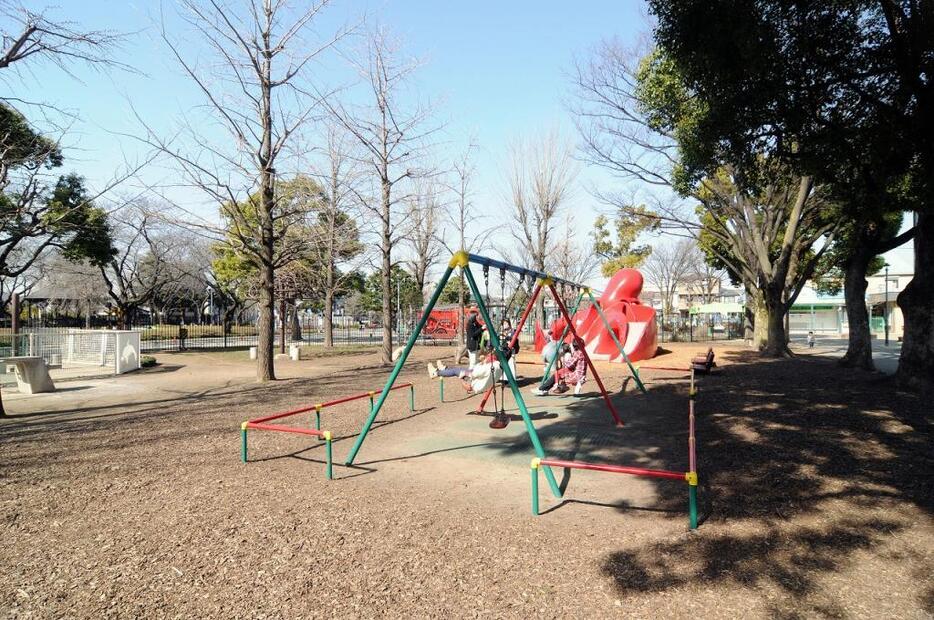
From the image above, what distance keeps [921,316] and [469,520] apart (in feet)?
32.8

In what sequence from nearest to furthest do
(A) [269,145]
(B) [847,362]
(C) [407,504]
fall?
1. (C) [407,504]
2. (A) [269,145]
3. (B) [847,362]

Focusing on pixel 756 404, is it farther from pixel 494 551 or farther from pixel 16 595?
pixel 16 595

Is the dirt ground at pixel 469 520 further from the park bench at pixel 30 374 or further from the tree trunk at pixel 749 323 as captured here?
the tree trunk at pixel 749 323

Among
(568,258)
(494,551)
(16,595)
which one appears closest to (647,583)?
(494,551)

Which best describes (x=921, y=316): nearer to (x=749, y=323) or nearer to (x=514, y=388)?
(x=514, y=388)

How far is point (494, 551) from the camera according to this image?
3766 mm

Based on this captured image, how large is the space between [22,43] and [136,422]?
20.9 feet

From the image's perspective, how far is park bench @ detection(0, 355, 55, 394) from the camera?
468 inches

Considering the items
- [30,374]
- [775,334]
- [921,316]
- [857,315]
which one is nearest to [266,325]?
[30,374]

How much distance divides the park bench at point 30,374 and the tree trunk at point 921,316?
60.1 ft

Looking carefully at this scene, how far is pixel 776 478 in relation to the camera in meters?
5.17

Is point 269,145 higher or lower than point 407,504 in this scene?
higher

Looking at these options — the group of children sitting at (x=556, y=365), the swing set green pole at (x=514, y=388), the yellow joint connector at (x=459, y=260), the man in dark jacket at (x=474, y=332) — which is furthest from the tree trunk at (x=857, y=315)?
the yellow joint connector at (x=459, y=260)

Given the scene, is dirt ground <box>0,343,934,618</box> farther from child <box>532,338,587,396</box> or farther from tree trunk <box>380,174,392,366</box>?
tree trunk <box>380,174,392,366</box>
